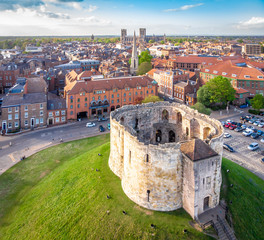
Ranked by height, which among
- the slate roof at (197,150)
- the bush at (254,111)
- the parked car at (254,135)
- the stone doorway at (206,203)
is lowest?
the stone doorway at (206,203)

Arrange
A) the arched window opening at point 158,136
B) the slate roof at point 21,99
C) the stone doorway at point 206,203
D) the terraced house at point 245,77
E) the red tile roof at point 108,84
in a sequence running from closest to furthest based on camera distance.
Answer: the stone doorway at point 206,203 < the arched window opening at point 158,136 < the slate roof at point 21,99 < the red tile roof at point 108,84 < the terraced house at point 245,77

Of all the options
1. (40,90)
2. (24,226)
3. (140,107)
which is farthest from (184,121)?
(40,90)

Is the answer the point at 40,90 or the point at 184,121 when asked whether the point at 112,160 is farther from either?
the point at 40,90

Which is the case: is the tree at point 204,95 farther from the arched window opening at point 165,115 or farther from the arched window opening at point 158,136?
the arched window opening at point 158,136

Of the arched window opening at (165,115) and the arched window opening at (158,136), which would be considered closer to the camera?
the arched window opening at (165,115)

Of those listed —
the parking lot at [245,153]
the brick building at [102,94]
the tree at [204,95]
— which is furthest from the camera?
the tree at [204,95]

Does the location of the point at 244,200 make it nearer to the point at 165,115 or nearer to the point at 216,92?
the point at 165,115

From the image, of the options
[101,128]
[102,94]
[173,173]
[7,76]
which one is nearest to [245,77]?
[102,94]

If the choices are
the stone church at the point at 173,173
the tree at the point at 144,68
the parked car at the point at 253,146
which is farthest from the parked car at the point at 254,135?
the tree at the point at 144,68
